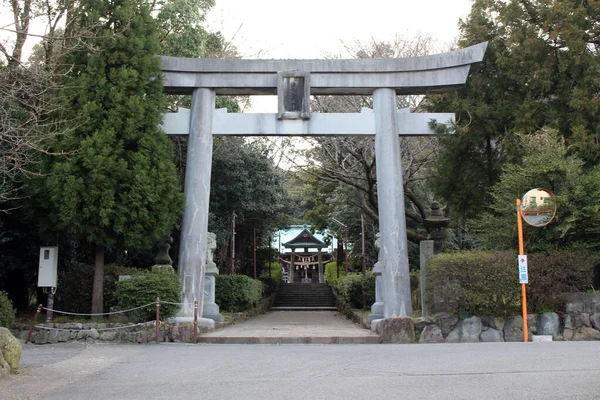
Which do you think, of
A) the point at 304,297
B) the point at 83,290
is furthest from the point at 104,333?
the point at 304,297

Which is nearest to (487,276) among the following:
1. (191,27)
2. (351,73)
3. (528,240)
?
(528,240)

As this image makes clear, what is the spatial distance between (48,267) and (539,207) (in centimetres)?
1107

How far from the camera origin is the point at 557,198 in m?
12.7

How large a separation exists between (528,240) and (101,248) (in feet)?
32.9

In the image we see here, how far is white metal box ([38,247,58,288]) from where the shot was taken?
1428 centimetres

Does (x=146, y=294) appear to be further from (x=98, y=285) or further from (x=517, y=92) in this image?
(x=517, y=92)

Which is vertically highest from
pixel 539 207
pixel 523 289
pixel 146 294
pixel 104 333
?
pixel 539 207

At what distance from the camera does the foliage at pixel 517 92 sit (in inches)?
586

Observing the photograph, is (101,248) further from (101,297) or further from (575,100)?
(575,100)

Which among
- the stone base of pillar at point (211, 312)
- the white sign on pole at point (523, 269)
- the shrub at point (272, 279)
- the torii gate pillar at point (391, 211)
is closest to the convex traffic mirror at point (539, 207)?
the white sign on pole at point (523, 269)

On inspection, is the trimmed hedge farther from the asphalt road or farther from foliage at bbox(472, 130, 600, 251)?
the asphalt road

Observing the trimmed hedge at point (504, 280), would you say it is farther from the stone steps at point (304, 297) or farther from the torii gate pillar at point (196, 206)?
the stone steps at point (304, 297)

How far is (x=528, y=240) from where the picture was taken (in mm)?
13555

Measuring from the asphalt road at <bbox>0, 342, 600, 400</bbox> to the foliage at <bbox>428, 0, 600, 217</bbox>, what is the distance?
6.47 meters
